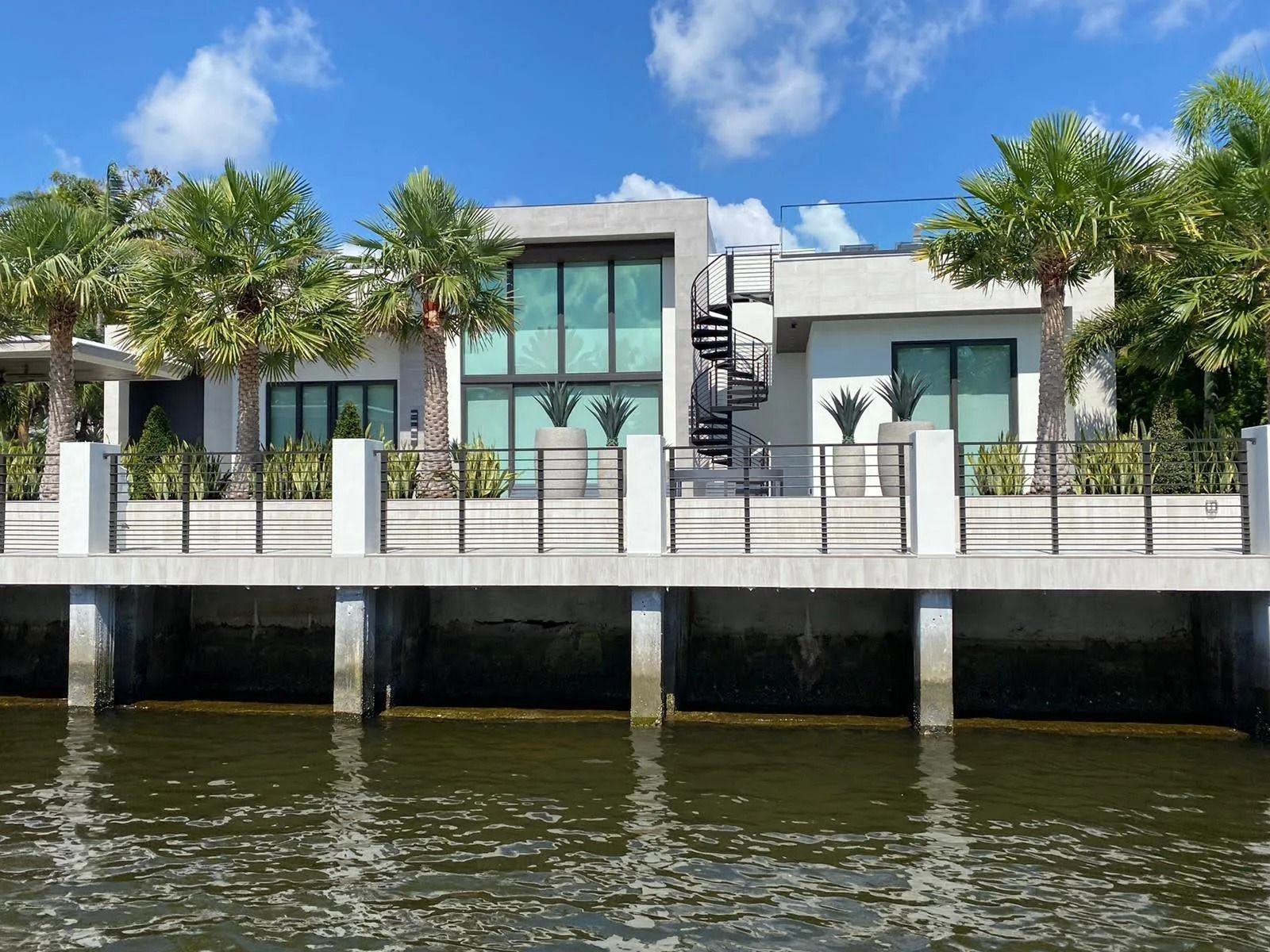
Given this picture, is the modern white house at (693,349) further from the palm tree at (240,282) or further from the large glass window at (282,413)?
the palm tree at (240,282)

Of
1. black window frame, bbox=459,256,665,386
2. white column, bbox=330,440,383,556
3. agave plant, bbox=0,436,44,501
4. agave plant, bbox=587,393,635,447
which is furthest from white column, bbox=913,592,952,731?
agave plant, bbox=0,436,44,501

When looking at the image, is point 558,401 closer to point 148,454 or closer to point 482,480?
point 482,480

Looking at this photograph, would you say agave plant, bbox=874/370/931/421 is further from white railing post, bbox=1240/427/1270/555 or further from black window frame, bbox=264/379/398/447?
black window frame, bbox=264/379/398/447

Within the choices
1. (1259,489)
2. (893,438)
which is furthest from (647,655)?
(1259,489)

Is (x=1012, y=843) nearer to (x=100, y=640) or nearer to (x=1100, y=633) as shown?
(x=1100, y=633)

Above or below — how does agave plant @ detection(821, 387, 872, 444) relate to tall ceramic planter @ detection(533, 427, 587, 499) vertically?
above

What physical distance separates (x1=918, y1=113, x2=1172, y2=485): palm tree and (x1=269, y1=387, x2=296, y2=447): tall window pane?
48.1ft

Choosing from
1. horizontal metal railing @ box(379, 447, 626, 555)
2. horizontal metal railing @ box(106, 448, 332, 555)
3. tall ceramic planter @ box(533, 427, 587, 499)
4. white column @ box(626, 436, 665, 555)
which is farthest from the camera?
tall ceramic planter @ box(533, 427, 587, 499)

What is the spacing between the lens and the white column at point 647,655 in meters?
11.8

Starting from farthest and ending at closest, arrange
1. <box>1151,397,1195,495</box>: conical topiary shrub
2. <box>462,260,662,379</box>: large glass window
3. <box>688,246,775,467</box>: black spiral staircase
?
1. <box>462,260,662,379</box>: large glass window
2. <box>688,246,775,467</box>: black spiral staircase
3. <box>1151,397,1195,495</box>: conical topiary shrub

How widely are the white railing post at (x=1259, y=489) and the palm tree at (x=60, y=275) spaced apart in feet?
51.7

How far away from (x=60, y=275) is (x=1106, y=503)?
50.7 feet

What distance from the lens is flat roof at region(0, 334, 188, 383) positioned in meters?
20.4

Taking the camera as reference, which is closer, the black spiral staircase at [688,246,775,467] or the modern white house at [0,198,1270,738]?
the modern white house at [0,198,1270,738]
